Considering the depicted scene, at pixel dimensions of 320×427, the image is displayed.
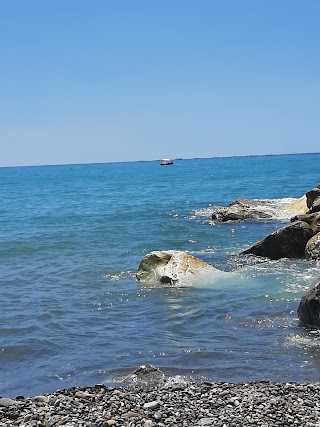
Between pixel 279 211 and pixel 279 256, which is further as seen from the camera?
pixel 279 211

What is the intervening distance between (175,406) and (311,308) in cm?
450

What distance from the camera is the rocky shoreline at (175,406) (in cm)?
649

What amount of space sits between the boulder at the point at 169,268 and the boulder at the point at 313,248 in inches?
135

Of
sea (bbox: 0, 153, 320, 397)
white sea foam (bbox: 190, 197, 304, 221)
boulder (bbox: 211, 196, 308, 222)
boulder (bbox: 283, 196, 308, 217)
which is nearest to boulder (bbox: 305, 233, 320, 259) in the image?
sea (bbox: 0, 153, 320, 397)

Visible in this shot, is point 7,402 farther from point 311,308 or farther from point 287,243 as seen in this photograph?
point 287,243

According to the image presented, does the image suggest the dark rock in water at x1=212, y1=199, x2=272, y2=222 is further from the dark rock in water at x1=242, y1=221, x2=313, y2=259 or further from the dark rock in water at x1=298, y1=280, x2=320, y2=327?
the dark rock in water at x1=298, y1=280, x2=320, y2=327

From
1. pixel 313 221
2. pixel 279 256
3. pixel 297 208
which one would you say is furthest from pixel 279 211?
pixel 279 256

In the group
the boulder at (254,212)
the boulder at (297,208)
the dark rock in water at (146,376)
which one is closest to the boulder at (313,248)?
the dark rock in water at (146,376)

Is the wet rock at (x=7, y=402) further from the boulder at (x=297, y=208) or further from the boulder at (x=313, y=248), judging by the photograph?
the boulder at (x=297, y=208)

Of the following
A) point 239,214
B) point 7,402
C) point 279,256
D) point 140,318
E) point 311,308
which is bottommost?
point 140,318

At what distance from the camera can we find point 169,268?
50.1 feet

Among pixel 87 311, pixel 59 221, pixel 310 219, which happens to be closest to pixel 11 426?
pixel 87 311

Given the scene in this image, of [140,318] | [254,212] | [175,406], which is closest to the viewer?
[175,406]

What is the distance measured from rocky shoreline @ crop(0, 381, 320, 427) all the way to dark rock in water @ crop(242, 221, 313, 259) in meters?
10.4
